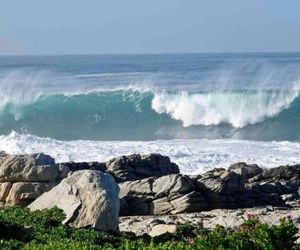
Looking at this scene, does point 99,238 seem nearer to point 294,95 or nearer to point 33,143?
point 33,143

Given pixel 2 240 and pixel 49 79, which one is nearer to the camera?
pixel 2 240

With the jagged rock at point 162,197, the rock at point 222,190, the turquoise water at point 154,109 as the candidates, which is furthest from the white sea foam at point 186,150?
the jagged rock at point 162,197

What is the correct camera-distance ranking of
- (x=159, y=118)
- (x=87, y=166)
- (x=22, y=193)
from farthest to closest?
(x=159, y=118) < (x=87, y=166) < (x=22, y=193)

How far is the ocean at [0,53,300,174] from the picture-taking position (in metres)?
27.5

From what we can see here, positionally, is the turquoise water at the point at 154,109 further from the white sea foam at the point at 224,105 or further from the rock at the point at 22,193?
the rock at the point at 22,193

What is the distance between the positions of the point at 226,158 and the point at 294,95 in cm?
2209

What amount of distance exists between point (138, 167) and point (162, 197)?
3.05 metres

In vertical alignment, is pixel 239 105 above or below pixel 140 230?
below

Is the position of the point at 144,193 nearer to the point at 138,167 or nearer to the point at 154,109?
the point at 138,167

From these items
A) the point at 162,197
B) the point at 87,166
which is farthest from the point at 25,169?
the point at 87,166

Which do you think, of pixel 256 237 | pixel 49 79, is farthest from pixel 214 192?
pixel 49 79

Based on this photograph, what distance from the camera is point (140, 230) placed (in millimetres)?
13969

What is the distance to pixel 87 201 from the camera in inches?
492

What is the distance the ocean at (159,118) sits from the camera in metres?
27.5
